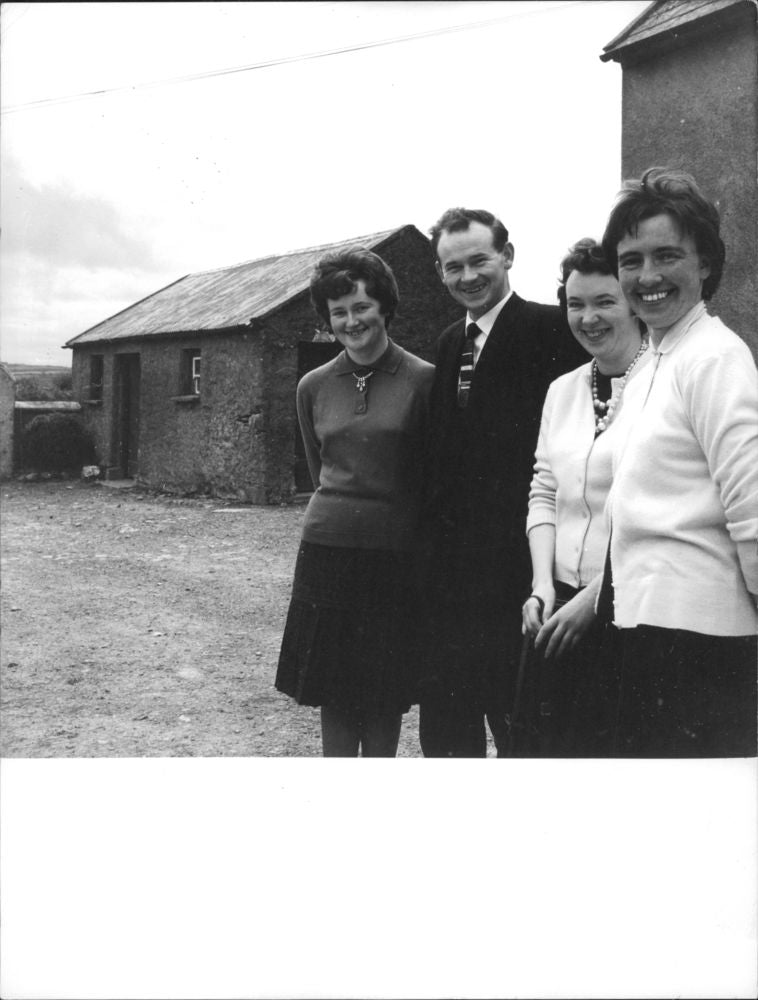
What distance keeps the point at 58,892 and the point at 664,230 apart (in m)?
2.22

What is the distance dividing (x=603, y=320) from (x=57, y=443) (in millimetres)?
2116

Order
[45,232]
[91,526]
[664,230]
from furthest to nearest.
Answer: [91,526] → [45,232] → [664,230]

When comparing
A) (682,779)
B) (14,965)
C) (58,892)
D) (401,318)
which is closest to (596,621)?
(682,779)

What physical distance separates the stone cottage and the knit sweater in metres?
0.14

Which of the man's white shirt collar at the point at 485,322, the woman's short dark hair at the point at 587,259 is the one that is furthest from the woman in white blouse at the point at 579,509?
the man's white shirt collar at the point at 485,322

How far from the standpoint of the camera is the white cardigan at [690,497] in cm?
175

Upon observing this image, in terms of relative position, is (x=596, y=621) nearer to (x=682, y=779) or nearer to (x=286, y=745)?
(x=682, y=779)

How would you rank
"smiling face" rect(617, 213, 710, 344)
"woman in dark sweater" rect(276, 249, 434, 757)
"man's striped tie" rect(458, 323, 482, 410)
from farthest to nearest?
"woman in dark sweater" rect(276, 249, 434, 757) < "man's striped tie" rect(458, 323, 482, 410) < "smiling face" rect(617, 213, 710, 344)

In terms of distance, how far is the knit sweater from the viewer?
2.51 meters

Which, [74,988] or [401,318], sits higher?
[401,318]

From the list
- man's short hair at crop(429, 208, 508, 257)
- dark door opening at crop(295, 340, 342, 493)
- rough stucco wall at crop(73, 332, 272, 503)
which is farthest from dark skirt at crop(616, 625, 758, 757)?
rough stucco wall at crop(73, 332, 272, 503)

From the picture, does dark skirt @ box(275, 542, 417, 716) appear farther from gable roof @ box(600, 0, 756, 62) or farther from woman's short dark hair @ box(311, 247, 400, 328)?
gable roof @ box(600, 0, 756, 62)

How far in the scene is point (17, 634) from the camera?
91.5 inches

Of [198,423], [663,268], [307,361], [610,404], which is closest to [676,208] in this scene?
[663,268]
